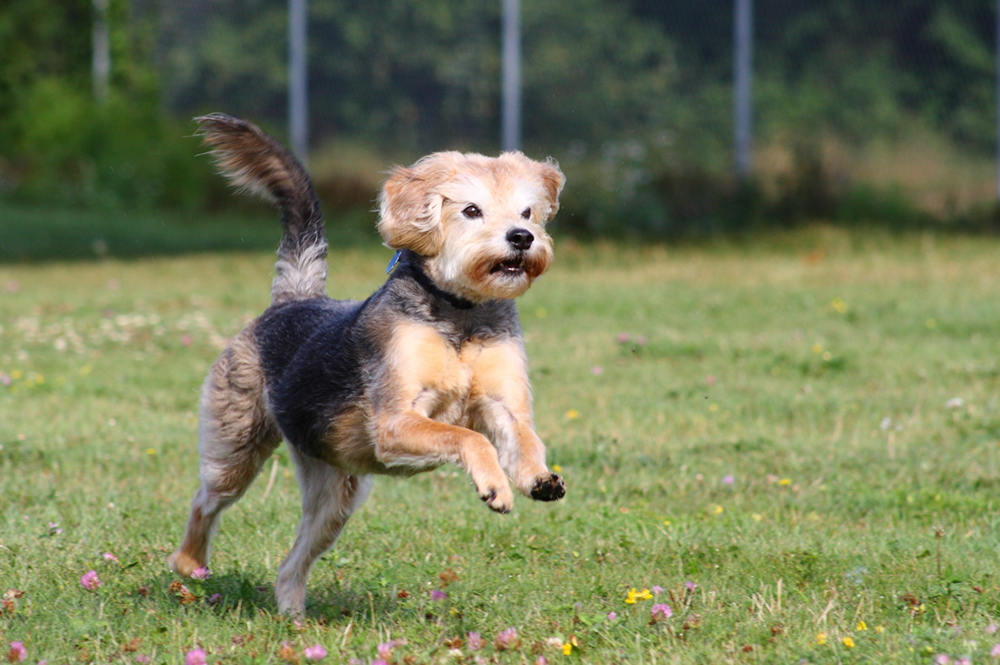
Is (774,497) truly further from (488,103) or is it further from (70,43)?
(70,43)

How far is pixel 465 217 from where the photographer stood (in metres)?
3.95

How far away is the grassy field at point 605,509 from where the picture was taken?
3.92 meters

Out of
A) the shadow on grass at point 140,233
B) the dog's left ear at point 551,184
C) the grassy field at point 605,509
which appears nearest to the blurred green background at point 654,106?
the shadow on grass at point 140,233

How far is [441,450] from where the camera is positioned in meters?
3.57

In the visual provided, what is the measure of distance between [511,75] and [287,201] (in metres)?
10.9

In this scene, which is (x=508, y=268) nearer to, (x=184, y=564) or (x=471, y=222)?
(x=471, y=222)

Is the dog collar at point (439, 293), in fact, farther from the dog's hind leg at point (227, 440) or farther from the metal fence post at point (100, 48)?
the metal fence post at point (100, 48)

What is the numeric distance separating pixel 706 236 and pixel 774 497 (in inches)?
A: 374

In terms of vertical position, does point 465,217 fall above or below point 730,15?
below

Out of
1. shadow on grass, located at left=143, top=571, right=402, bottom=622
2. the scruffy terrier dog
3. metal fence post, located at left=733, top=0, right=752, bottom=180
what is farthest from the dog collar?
metal fence post, located at left=733, top=0, right=752, bottom=180

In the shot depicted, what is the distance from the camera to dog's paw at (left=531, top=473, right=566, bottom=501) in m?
3.42

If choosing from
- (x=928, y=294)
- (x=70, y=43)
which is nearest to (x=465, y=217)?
(x=928, y=294)

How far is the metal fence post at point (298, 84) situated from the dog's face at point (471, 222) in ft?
41.8

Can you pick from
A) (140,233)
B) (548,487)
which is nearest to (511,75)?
(140,233)
